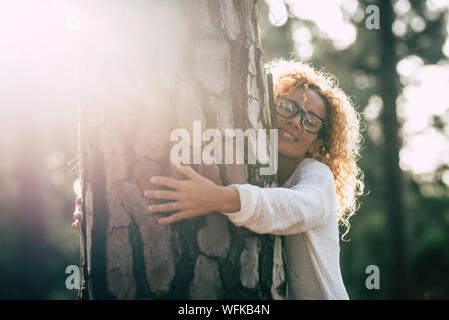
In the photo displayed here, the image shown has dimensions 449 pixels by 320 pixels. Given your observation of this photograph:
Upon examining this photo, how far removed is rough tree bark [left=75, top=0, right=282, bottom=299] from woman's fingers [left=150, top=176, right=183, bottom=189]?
4 cm

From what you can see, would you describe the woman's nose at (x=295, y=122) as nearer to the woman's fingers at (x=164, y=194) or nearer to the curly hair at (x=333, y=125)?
the curly hair at (x=333, y=125)

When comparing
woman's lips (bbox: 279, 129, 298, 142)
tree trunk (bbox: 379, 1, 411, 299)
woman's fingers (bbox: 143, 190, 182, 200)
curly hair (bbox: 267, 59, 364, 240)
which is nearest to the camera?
woman's fingers (bbox: 143, 190, 182, 200)

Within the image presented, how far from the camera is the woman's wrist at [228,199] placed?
1.60 meters

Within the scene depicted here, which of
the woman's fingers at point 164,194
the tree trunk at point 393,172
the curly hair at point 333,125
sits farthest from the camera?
the tree trunk at point 393,172

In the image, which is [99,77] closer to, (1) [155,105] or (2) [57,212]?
(1) [155,105]

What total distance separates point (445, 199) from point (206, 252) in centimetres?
1465

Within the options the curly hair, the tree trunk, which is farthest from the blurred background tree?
the curly hair

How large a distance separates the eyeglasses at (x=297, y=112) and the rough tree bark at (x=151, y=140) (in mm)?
806

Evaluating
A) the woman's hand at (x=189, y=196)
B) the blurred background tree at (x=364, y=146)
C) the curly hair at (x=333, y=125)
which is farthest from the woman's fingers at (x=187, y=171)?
the blurred background tree at (x=364, y=146)

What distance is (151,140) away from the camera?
1610mm

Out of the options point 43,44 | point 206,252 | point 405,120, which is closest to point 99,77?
point 206,252

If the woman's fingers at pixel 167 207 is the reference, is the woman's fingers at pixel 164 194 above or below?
above

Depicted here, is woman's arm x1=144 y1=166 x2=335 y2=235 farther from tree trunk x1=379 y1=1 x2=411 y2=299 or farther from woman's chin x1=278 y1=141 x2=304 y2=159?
tree trunk x1=379 y1=1 x2=411 y2=299

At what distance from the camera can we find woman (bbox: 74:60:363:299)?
5.22 feet
